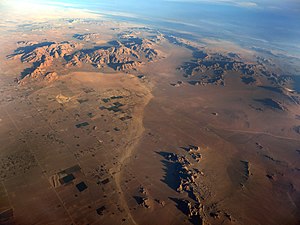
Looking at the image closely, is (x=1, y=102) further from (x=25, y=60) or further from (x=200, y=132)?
(x=200, y=132)

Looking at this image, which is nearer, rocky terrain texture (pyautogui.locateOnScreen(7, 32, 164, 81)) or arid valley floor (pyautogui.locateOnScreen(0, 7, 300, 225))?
arid valley floor (pyautogui.locateOnScreen(0, 7, 300, 225))

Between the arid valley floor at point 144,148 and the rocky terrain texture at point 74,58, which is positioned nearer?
the arid valley floor at point 144,148

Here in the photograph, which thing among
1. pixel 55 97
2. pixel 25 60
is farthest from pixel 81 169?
pixel 25 60

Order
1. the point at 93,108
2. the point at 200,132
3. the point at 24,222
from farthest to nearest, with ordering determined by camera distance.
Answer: the point at 93,108 → the point at 200,132 → the point at 24,222

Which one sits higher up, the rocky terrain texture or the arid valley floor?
the arid valley floor

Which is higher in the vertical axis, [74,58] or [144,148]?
[144,148]

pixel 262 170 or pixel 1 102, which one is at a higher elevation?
pixel 262 170

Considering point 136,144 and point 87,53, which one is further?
point 87,53

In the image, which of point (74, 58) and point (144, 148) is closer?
point (144, 148)
